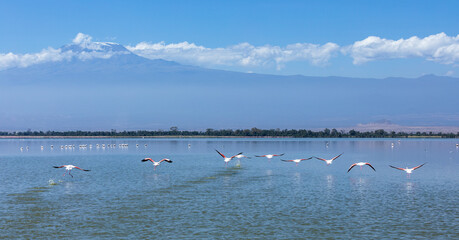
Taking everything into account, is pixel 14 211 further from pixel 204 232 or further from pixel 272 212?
pixel 272 212

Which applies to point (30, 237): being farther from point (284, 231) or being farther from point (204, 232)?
point (284, 231)

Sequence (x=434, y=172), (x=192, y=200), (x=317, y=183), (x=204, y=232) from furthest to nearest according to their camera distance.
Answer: (x=434, y=172)
(x=317, y=183)
(x=192, y=200)
(x=204, y=232)

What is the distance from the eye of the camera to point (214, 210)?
27.2 metres

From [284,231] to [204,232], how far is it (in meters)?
3.48

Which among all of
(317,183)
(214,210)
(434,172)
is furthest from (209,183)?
(434,172)

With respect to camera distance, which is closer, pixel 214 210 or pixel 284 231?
pixel 284 231

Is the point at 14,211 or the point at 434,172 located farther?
the point at 434,172

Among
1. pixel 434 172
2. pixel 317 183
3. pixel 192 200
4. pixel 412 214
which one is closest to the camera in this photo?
pixel 412 214

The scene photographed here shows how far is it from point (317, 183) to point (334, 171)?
12.4 meters

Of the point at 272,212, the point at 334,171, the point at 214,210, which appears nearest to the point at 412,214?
the point at 272,212

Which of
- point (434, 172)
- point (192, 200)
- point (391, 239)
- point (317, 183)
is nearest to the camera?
point (391, 239)

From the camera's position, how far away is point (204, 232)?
2192cm

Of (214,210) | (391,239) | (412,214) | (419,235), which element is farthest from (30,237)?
(412,214)

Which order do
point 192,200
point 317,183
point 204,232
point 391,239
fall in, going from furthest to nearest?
point 317,183, point 192,200, point 204,232, point 391,239
